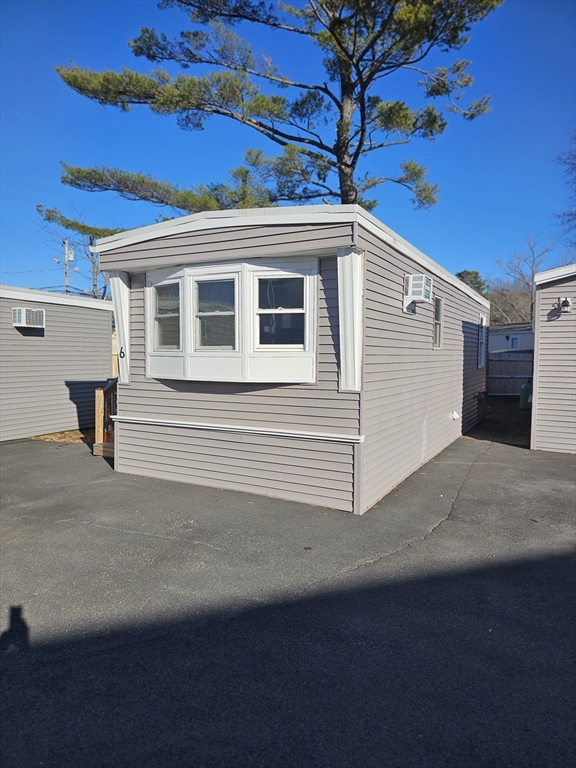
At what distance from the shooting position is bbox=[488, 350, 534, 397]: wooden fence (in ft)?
50.4

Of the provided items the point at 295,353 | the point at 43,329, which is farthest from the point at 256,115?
the point at 295,353

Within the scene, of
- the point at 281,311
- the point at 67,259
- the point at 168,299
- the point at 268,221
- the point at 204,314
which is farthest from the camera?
the point at 67,259

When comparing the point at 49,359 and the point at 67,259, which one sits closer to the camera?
the point at 49,359

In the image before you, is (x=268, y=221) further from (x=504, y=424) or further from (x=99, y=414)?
(x=504, y=424)

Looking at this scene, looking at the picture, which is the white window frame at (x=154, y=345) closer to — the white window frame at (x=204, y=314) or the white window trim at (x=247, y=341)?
the white window trim at (x=247, y=341)

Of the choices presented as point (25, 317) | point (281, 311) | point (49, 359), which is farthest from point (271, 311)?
point (49, 359)

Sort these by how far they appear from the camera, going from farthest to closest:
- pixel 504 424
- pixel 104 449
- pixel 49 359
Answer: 1. pixel 504 424
2. pixel 49 359
3. pixel 104 449

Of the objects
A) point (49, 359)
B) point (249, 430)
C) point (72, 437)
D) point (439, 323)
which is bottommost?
point (72, 437)

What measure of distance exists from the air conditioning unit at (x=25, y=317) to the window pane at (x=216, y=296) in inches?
216

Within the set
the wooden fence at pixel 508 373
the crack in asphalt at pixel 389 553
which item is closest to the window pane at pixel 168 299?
the crack in asphalt at pixel 389 553

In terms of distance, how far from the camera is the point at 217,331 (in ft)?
19.2

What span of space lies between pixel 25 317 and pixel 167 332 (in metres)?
4.91

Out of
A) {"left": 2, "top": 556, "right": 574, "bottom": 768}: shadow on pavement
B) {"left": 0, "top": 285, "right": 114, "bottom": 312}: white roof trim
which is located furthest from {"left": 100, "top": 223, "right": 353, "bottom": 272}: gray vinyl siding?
{"left": 0, "top": 285, "right": 114, "bottom": 312}: white roof trim

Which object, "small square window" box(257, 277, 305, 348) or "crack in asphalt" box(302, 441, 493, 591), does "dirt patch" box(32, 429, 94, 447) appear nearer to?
"small square window" box(257, 277, 305, 348)
